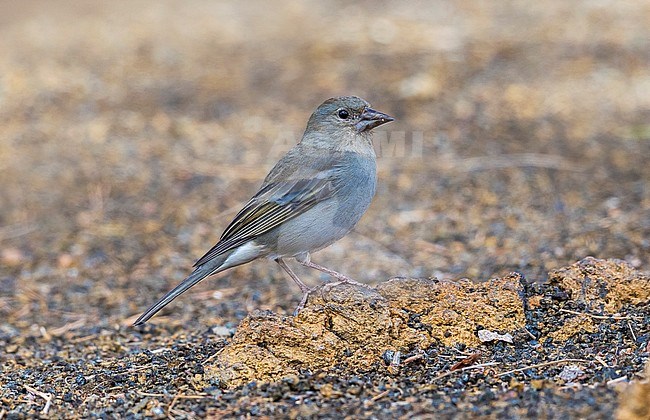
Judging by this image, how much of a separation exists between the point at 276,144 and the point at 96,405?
14.2 ft

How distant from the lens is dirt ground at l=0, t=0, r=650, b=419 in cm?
376

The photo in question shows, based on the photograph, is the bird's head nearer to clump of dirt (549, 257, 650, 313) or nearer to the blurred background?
the blurred background

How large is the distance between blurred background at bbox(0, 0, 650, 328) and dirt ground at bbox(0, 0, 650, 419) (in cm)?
3

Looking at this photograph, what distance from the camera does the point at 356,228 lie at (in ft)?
21.5

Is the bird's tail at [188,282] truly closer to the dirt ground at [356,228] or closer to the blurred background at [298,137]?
the dirt ground at [356,228]

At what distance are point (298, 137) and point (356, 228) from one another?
1.48 metres

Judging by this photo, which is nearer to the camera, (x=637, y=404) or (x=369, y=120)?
(x=637, y=404)

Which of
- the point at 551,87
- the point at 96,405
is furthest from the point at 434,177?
the point at 96,405

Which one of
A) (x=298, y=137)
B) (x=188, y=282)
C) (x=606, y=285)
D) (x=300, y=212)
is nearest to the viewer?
(x=606, y=285)

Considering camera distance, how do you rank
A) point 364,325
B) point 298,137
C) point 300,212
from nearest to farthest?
point 364,325
point 300,212
point 298,137

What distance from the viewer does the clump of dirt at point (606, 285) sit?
4.20 m

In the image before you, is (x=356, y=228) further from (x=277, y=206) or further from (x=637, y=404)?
(x=637, y=404)

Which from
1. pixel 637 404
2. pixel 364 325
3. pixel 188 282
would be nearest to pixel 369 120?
pixel 188 282

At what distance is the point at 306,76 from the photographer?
8992mm
